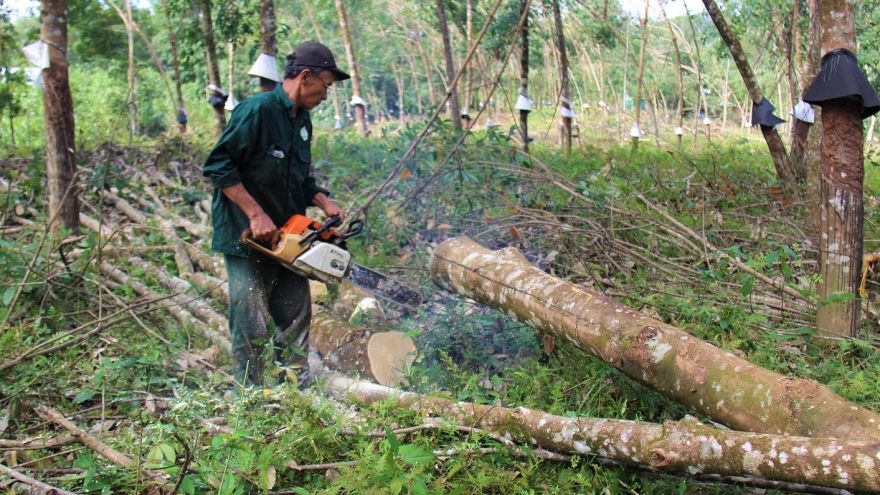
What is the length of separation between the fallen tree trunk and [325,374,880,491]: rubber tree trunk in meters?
0.16

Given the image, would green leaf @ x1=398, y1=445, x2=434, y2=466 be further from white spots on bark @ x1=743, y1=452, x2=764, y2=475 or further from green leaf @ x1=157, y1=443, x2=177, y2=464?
white spots on bark @ x1=743, y1=452, x2=764, y2=475

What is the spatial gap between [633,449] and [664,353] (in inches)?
15.8

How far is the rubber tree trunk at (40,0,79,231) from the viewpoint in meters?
5.33

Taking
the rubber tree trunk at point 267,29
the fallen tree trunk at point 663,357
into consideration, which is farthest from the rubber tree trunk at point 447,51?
the fallen tree trunk at point 663,357

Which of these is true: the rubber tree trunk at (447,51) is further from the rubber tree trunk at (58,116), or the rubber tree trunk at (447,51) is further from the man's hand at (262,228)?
the man's hand at (262,228)

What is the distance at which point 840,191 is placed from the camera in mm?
3141

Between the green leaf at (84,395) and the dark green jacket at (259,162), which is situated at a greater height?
the dark green jacket at (259,162)

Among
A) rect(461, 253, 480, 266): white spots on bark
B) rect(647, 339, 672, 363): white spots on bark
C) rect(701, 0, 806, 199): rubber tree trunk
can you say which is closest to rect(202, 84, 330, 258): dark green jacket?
rect(461, 253, 480, 266): white spots on bark

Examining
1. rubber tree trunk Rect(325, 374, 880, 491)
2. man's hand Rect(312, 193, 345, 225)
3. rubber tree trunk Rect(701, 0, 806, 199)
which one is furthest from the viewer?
A: rubber tree trunk Rect(701, 0, 806, 199)

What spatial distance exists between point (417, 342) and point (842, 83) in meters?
2.45

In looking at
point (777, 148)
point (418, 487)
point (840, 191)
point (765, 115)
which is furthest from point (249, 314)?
point (777, 148)

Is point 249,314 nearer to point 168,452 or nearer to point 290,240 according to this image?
point 290,240

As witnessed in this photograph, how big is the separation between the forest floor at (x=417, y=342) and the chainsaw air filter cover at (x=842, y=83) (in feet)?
2.83

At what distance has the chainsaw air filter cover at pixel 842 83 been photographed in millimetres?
2951
